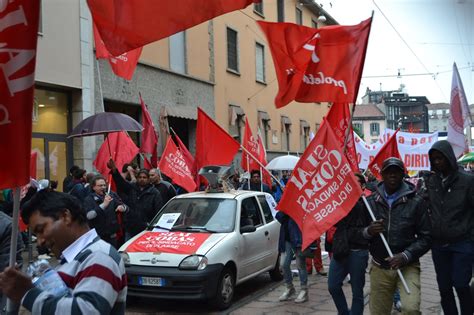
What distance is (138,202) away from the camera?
9.16m

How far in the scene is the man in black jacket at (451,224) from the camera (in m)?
5.18

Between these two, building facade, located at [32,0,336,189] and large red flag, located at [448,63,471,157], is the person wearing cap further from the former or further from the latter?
building facade, located at [32,0,336,189]

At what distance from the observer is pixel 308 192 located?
18.7 feet

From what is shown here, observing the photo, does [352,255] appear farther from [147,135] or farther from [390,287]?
[147,135]

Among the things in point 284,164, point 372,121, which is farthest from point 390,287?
point 372,121

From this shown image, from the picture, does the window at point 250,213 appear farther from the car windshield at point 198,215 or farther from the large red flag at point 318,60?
the large red flag at point 318,60

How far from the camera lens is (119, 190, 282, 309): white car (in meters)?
7.11

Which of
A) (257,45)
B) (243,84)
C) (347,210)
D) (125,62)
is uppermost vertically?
(257,45)

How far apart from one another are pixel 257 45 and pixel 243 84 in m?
3.01

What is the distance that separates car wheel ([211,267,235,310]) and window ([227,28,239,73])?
631 inches

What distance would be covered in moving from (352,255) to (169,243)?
2.89 meters

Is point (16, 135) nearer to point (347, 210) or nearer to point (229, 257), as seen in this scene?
point (347, 210)

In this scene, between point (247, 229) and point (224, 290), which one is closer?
point (224, 290)

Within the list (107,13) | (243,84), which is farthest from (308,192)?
(243,84)
